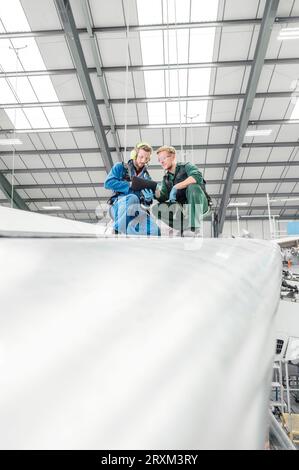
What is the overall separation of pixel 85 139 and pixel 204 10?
3122 mm

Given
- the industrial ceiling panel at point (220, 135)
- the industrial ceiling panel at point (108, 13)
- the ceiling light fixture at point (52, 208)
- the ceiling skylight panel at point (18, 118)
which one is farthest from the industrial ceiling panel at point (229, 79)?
the ceiling light fixture at point (52, 208)

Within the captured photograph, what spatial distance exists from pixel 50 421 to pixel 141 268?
Answer: 146mm

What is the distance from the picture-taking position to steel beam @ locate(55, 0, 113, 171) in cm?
455

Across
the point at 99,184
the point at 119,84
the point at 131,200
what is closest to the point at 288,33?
the point at 119,84

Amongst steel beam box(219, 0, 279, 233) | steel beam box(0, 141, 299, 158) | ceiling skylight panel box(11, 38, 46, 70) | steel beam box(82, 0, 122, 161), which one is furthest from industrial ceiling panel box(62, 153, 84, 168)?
steel beam box(219, 0, 279, 233)

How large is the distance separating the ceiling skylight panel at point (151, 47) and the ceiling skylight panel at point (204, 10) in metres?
0.49

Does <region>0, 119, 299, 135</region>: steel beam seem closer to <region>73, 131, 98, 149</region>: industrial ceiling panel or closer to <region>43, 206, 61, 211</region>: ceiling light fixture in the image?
<region>73, 131, 98, 149</region>: industrial ceiling panel

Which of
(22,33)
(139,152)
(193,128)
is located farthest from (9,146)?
(139,152)

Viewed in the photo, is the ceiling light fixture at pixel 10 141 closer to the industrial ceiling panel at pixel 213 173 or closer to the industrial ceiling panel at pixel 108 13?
the industrial ceiling panel at pixel 108 13

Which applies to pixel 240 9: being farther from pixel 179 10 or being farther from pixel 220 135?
pixel 220 135

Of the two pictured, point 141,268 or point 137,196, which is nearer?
point 141,268

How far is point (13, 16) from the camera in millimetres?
4625

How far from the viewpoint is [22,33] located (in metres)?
4.79

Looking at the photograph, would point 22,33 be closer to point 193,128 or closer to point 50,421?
point 193,128
